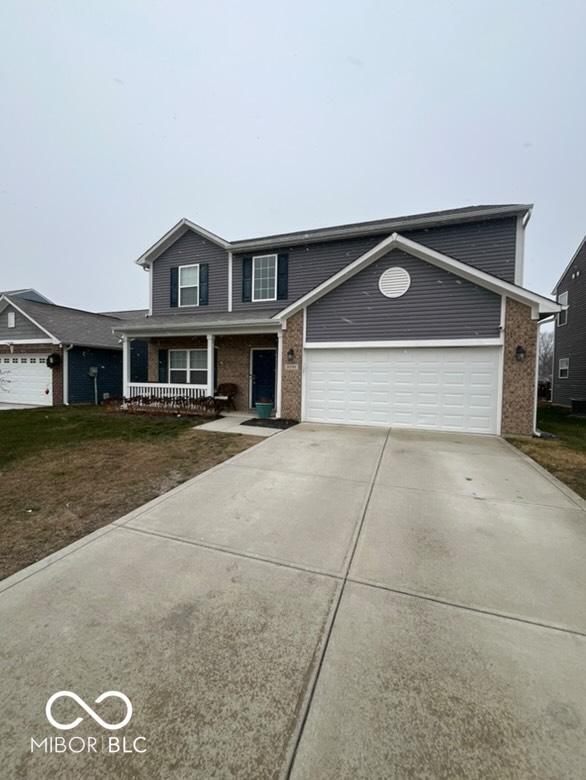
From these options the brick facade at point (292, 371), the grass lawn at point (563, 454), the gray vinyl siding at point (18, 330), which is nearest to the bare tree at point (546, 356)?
the grass lawn at point (563, 454)

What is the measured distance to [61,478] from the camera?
5.12 meters

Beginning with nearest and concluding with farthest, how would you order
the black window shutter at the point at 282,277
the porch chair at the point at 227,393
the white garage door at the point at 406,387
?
the white garage door at the point at 406,387
the porch chair at the point at 227,393
the black window shutter at the point at 282,277

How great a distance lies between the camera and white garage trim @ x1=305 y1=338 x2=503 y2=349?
8594mm

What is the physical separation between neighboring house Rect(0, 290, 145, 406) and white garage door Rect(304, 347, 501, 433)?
1137 cm

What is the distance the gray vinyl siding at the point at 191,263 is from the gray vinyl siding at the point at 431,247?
24.3 inches

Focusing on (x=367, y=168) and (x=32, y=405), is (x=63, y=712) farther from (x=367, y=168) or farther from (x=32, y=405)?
(x=367, y=168)

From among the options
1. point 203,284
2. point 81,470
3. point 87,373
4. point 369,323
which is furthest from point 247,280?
point 81,470

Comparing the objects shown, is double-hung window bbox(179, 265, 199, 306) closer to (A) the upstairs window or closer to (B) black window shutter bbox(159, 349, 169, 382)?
(B) black window shutter bbox(159, 349, 169, 382)

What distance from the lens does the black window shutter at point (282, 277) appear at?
1262cm

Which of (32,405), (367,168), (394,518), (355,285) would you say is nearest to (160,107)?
(367,168)

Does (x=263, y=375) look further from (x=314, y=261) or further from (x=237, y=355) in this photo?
(x=314, y=261)

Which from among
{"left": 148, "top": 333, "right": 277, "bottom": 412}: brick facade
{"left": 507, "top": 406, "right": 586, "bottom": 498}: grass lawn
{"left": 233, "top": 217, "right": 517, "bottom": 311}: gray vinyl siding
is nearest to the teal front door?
{"left": 148, "top": 333, "right": 277, "bottom": 412}: brick facade

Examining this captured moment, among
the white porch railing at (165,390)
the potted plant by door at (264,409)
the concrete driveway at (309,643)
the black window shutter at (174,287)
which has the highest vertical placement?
the black window shutter at (174,287)

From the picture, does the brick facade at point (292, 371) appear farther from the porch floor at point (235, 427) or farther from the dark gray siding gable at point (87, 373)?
the dark gray siding gable at point (87, 373)
